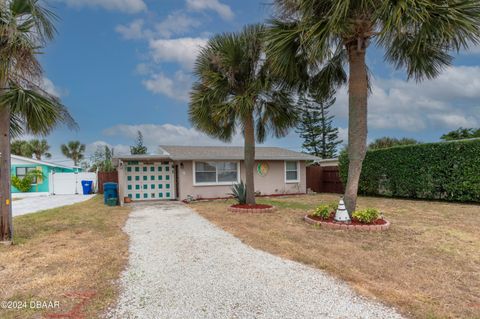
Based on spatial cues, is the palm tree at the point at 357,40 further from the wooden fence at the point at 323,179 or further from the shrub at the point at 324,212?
the wooden fence at the point at 323,179

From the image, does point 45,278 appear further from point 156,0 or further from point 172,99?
point 172,99

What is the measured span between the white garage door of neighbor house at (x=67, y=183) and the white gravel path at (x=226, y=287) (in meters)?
18.6

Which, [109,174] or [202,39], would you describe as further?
[109,174]

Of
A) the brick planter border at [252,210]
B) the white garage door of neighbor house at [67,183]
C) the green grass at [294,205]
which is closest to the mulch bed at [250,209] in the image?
the brick planter border at [252,210]

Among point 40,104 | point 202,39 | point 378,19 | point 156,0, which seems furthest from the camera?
point 202,39

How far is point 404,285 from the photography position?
3773 millimetres

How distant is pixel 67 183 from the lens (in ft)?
71.5

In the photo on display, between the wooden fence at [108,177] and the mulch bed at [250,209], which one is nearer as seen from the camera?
the mulch bed at [250,209]

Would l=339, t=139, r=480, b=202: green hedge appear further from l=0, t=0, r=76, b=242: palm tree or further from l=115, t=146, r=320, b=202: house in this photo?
l=0, t=0, r=76, b=242: palm tree

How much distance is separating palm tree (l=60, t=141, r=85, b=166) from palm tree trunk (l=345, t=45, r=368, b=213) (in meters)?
35.8

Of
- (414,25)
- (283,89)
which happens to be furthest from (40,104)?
(414,25)

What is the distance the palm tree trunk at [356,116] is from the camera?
24.9 ft

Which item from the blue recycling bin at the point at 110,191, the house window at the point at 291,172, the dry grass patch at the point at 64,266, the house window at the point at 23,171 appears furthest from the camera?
the house window at the point at 23,171

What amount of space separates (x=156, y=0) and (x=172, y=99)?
18.7 ft
